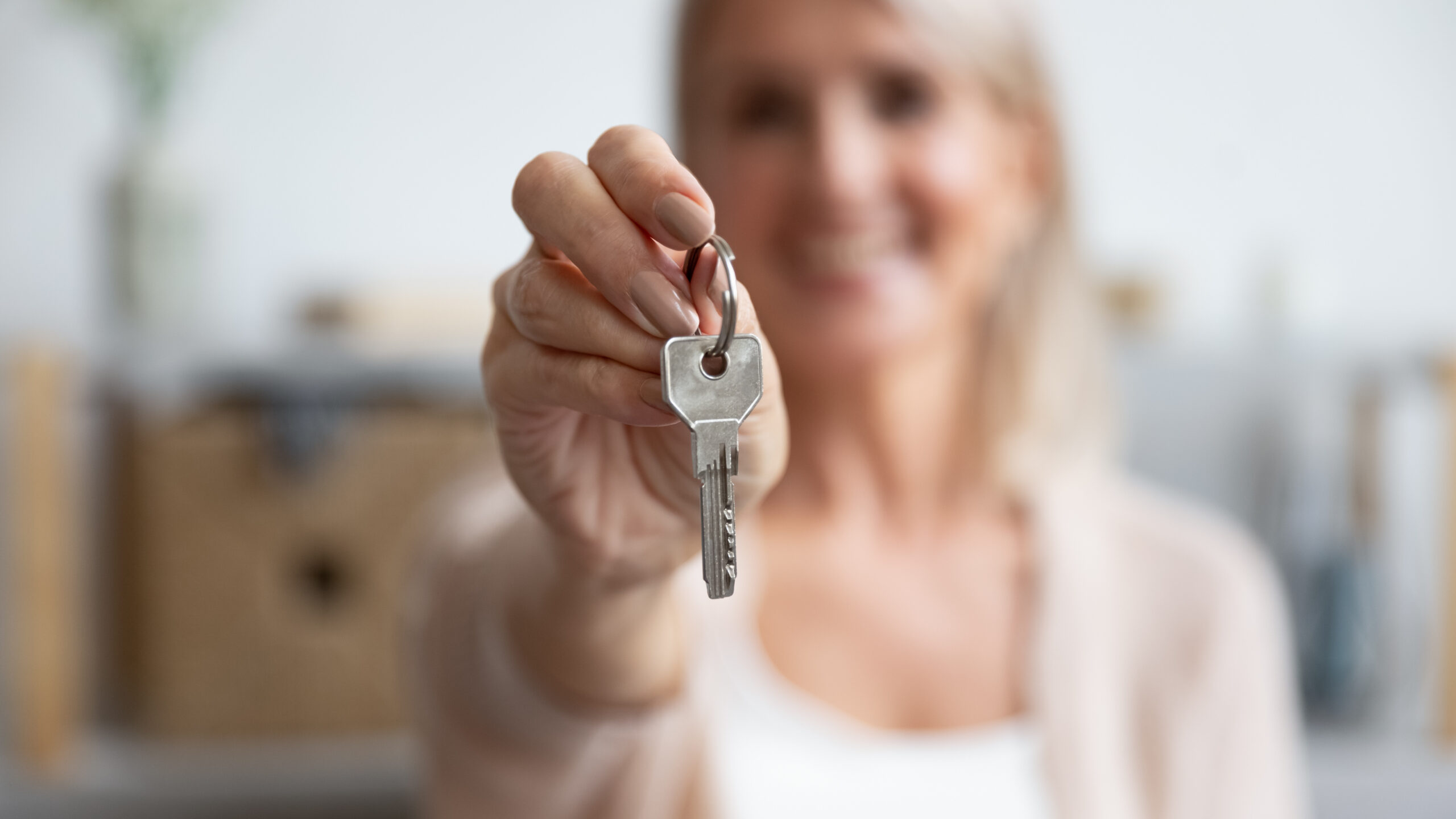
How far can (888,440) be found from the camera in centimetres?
78

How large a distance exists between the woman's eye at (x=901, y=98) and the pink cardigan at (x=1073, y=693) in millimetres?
255

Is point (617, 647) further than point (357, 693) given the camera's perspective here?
No

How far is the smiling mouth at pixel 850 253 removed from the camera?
0.61m

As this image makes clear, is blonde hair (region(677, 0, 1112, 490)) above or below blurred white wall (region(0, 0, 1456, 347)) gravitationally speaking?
below

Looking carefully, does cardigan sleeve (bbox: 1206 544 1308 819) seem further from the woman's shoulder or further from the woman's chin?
the woman's chin

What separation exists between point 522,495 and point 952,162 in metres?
0.41

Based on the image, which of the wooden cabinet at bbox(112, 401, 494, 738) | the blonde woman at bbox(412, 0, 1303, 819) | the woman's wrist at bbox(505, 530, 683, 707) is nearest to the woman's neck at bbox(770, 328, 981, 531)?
the blonde woman at bbox(412, 0, 1303, 819)

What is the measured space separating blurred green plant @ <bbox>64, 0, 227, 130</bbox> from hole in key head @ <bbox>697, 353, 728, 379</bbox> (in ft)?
3.65

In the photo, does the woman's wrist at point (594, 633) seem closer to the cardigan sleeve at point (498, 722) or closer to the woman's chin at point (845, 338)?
the cardigan sleeve at point (498, 722)

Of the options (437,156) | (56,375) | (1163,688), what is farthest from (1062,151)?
(56,375)

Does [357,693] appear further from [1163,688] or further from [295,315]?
[1163,688]

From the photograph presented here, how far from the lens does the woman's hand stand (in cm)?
24

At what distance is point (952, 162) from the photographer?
25.3 inches

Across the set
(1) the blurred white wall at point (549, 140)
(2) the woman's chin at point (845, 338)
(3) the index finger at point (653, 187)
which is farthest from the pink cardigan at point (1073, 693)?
(1) the blurred white wall at point (549, 140)
